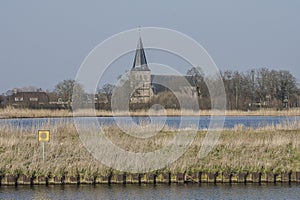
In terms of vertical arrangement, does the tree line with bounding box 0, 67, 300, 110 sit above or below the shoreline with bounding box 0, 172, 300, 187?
above

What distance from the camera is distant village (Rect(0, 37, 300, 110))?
120ft

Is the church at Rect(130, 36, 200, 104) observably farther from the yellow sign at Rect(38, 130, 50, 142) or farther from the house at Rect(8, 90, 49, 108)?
the yellow sign at Rect(38, 130, 50, 142)

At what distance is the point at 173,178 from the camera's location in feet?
50.7

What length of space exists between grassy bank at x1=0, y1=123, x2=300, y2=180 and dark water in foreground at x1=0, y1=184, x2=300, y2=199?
2.65 ft

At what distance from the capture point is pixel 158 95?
3766cm

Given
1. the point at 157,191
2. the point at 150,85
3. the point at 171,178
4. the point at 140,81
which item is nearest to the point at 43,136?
the point at 171,178

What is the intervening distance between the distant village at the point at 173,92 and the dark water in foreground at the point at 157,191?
16.4 metres

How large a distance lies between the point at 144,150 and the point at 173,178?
2.58 m

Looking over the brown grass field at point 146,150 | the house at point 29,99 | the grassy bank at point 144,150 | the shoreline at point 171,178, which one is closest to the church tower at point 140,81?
the house at point 29,99

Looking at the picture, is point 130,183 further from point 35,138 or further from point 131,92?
point 131,92

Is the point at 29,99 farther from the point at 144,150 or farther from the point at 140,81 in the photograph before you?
the point at 144,150

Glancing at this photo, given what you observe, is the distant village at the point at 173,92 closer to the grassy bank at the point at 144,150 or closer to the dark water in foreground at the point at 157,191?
the grassy bank at the point at 144,150

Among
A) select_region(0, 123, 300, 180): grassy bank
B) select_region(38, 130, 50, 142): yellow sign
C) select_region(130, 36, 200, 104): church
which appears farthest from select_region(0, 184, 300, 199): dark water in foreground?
select_region(130, 36, 200, 104): church

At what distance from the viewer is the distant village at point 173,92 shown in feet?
120
